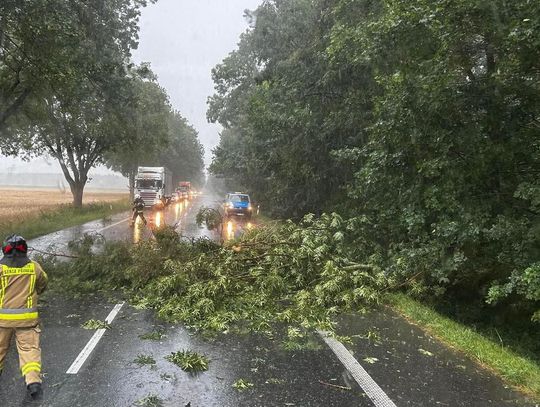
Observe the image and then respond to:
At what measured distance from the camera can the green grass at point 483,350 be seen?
5520 mm

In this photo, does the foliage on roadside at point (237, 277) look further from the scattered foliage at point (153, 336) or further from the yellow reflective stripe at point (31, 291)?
the yellow reflective stripe at point (31, 291)

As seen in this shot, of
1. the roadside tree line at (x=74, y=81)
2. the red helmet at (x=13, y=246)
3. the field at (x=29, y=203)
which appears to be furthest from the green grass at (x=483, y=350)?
the field at (x=29, y=203)

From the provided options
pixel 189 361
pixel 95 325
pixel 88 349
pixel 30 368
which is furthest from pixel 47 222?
pixel 30 368

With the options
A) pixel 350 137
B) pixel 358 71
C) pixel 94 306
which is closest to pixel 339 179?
pixel 350 137

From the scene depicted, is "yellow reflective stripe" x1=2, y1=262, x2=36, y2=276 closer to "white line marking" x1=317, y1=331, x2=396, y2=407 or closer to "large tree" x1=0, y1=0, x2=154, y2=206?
"white line marking" x1=317, y1=331, x2=396, y2=407

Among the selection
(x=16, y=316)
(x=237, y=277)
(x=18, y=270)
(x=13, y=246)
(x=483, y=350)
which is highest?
(x=13, y=246)

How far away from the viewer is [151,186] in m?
38.4

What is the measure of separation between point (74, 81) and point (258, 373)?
1155 cm

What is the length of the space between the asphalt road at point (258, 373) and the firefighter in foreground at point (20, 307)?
1.19 ft

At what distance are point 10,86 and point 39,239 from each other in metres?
5.96

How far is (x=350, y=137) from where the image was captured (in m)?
18.3

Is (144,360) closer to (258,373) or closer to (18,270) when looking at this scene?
(258,373)

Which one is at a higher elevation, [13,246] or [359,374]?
[13,246]

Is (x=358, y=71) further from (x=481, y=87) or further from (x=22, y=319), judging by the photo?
(x=22, y=319)
